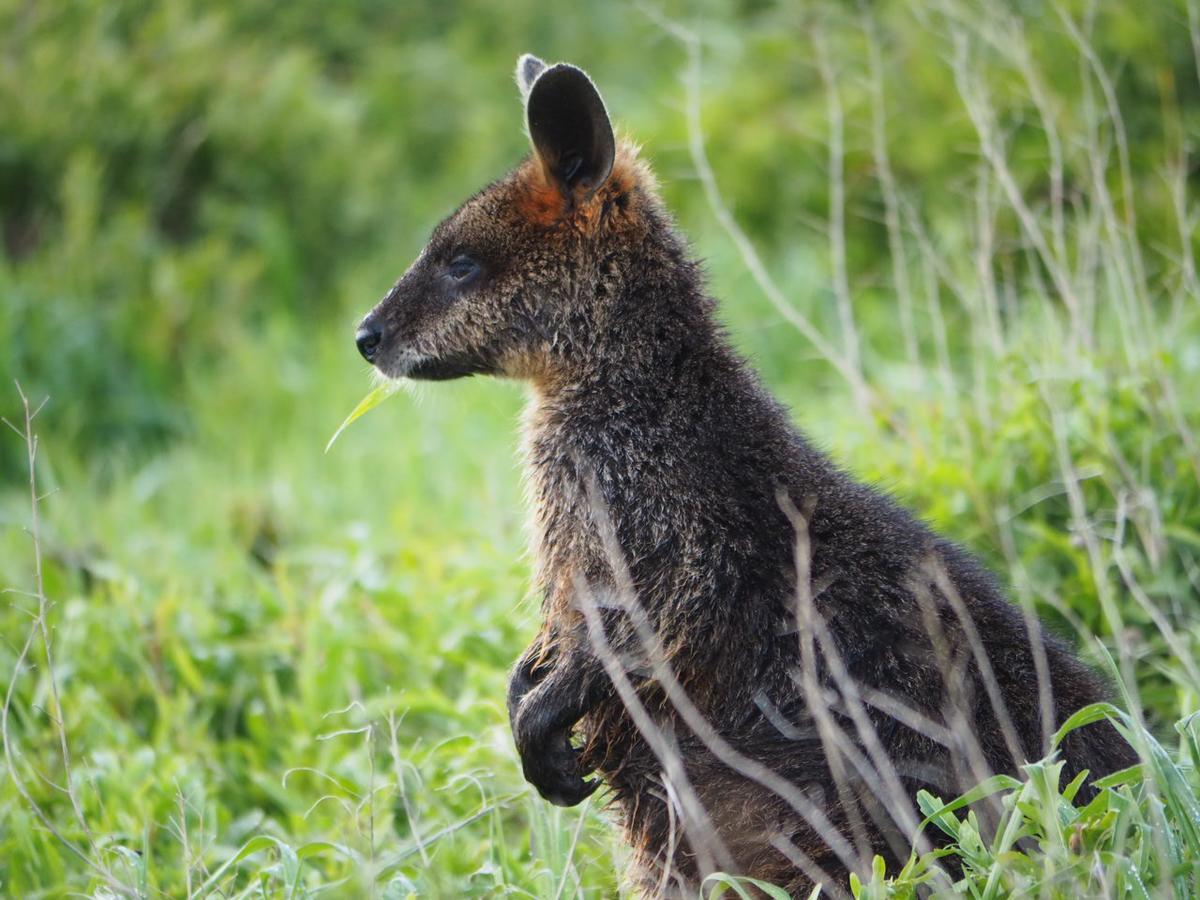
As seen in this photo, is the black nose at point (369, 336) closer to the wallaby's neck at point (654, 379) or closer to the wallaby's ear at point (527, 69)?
the wallaby's neck at point (654, 379)

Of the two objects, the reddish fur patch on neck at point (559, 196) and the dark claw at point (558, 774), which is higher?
the reddish fur patch on neck at point (559, 196)

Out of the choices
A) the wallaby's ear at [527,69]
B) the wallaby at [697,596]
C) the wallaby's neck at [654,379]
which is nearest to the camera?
the wallaby at [697,596]

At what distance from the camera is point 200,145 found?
378 inches

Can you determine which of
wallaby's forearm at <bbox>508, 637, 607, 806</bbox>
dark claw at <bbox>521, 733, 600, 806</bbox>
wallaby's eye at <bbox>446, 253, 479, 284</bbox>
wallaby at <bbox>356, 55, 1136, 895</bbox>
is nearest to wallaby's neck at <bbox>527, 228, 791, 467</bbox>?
wallaby at <bbox>356, 55, 1136, 895</bbox>

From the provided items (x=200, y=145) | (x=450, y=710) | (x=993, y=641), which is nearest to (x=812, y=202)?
(x=200, y=145)

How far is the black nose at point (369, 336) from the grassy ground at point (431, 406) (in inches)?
32.3

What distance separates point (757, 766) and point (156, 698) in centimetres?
260

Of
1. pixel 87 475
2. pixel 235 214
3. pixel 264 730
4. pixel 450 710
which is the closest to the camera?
pixel 450 710

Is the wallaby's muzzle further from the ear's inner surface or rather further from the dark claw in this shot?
the dark claw

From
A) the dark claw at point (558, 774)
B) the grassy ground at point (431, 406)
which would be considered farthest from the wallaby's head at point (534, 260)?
the dark claw at point (558, 774)

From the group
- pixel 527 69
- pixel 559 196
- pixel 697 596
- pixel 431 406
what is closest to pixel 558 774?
pixel 697 596

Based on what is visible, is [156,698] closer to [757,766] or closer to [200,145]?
[757,766]

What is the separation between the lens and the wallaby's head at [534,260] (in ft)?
11.9

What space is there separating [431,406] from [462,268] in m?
4.11
